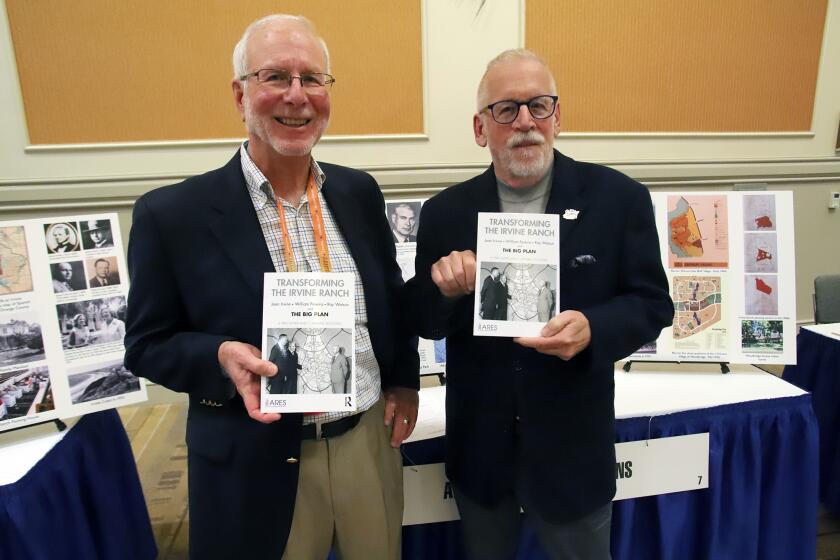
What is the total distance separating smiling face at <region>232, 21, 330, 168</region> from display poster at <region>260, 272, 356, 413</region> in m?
0.31

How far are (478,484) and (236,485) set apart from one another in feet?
1.98

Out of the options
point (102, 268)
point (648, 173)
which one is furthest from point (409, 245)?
point (648, 173)

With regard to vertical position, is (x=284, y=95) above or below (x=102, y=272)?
above

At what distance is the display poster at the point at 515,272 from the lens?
1.08 metres

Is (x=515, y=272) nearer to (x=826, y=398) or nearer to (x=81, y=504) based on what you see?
(x=81, y=504)

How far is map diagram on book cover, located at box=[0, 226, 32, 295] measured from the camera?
1635 millimetres

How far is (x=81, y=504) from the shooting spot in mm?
1605

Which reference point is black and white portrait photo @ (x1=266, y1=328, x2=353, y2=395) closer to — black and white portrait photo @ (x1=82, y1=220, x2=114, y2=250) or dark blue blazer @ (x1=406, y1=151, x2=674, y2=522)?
dark blue blazer @ (x1=406, y1=151, x2=674, y2=522)

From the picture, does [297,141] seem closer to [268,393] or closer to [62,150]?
[268,393]

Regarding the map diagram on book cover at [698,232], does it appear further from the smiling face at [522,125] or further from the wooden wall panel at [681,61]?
the wooden wall panel at [681,61]

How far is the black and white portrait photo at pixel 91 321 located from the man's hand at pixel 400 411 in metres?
1.14

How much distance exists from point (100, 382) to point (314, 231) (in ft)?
3.97

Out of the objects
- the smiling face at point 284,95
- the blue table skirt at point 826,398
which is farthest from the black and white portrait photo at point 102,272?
the blue table skirt at point 826,398

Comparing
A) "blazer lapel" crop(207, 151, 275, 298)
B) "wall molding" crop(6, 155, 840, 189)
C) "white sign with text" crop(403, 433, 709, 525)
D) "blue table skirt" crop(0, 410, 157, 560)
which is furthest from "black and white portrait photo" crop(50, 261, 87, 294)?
"wall molding" crop(6, 155, 840, 189)
